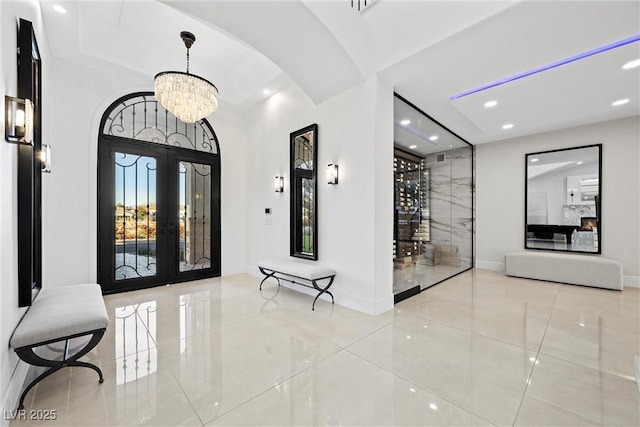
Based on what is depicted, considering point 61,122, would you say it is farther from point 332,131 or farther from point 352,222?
point 352,222

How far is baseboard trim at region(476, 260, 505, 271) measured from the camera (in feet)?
19.7

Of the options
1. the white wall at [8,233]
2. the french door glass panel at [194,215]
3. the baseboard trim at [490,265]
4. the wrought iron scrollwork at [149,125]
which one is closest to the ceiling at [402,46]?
the wrought iron scrollwork at [149,125]

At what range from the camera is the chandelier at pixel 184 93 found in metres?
3.24

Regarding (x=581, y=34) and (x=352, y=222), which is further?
(x=352, y=222)

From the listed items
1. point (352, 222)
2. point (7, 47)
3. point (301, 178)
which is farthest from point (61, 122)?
point (352, 222)

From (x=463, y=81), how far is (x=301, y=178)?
2.71 metres

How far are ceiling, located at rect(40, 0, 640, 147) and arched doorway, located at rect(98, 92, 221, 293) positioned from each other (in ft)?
2.78

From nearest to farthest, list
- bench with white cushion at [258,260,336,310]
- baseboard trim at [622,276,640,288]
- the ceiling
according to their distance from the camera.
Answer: the ceiling, bench with white cushion at [258,260,336,310], baseboard trim at [622,276,640,288]

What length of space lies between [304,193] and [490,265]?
4.92m

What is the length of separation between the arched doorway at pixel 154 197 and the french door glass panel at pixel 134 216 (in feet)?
0.04

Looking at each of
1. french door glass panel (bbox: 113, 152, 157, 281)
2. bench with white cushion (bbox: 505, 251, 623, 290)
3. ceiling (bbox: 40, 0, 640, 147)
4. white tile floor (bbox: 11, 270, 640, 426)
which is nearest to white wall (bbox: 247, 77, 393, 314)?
ceiling (bbox: 40, 0, 640, 147)

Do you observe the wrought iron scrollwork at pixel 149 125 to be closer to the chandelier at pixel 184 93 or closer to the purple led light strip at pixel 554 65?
the chandelier at pixel 184 93

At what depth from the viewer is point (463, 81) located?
11.5ft

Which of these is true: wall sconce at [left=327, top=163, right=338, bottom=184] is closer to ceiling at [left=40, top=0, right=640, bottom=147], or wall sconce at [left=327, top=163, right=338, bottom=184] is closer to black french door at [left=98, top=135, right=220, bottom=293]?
ceiling at [left=40, top=0, right=640, bottom=147]
